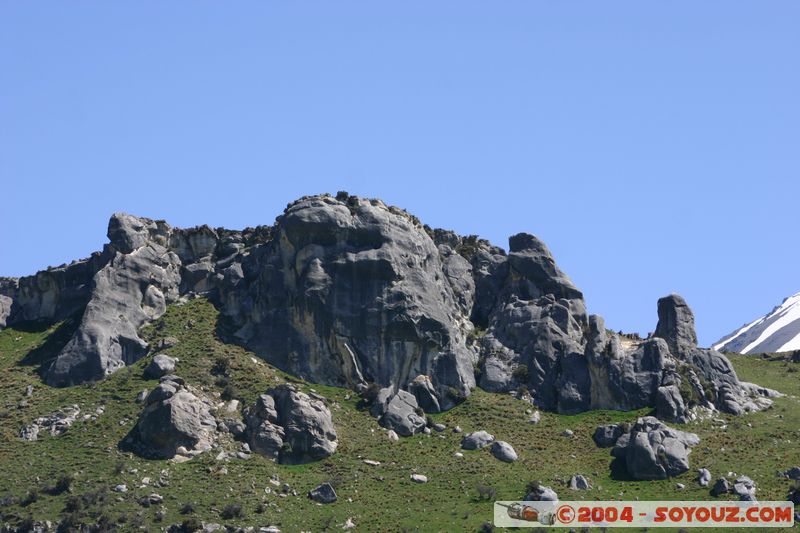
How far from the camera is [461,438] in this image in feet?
503

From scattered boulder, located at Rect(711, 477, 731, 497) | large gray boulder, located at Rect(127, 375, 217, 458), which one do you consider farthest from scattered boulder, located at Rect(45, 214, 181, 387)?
scattered boulder, located at Rect(711, 477, 731, 497)

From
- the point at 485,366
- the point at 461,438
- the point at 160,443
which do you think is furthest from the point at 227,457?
the point at 485,366

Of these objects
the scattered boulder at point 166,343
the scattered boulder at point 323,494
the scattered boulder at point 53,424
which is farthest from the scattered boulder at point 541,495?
the scattered boulder at point 53,424

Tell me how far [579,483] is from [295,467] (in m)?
27.9

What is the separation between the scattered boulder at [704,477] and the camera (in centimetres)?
14265

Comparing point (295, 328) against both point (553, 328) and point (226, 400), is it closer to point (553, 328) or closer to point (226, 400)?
point (226, 400)

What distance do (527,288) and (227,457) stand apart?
47.5 meters

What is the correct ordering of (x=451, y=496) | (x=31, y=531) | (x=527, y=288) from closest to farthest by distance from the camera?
(x=31, y=531), (x=451, y=496), (x=527, y=288)

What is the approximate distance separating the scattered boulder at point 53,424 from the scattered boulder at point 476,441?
39712 mm

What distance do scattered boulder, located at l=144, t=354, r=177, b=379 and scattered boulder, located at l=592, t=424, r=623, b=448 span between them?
4557 centimetres

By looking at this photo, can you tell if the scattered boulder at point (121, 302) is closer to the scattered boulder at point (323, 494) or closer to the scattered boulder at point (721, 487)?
the scattered boulder at point (323, 494)

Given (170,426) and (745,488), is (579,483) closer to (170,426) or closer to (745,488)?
(745,488)

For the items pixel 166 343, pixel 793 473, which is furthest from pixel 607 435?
pixel 166 343

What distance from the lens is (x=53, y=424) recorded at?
149 m
